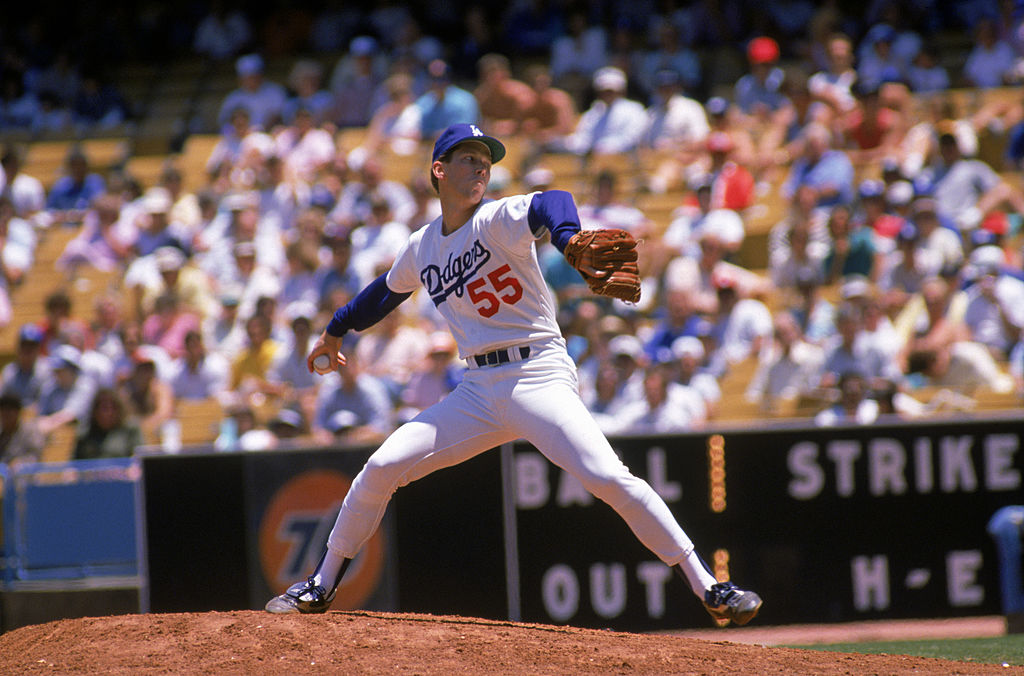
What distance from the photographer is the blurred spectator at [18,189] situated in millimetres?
13602

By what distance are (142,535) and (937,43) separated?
30.7ft

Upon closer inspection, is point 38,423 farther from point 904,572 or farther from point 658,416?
point 904,572

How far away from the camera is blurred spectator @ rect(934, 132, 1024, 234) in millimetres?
10242

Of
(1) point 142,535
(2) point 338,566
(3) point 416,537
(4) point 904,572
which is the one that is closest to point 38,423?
(1) point 142,535

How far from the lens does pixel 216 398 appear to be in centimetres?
1013

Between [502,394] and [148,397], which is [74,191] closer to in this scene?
[148,397]

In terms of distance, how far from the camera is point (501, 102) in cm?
1240

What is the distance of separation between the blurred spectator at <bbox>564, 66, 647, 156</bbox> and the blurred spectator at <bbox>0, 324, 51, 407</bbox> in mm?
4874

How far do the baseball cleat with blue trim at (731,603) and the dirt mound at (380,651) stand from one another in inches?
7.7

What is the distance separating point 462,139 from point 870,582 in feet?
12.1

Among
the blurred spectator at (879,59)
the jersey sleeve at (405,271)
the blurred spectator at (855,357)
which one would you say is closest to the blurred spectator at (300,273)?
the blurred spectator at (855,357)

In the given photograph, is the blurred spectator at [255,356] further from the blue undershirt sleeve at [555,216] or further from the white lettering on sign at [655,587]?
the blue undershirt sleeve at [555,216]

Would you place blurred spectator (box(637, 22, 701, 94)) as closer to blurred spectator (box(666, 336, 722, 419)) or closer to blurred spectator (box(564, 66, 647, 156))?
blurred spectator (box(564, 66, 647, 156))

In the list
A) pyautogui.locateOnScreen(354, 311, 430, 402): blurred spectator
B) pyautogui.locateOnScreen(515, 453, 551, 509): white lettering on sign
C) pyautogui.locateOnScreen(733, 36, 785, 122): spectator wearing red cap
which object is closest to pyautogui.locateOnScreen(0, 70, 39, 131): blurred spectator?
pyautogui.locateOnScreen(354, 311, 430, 402): blurred spectator
